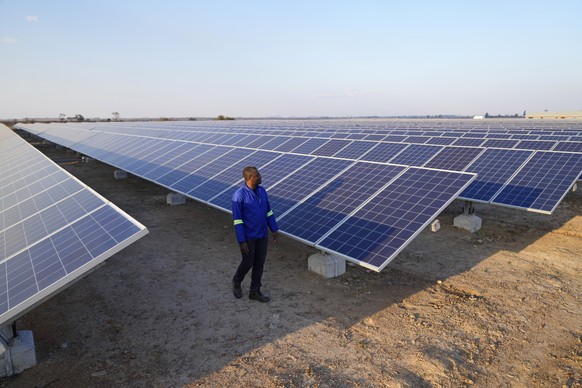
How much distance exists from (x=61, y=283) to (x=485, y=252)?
30.1 feet

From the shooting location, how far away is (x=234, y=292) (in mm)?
6762

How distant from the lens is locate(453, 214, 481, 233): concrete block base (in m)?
10.6

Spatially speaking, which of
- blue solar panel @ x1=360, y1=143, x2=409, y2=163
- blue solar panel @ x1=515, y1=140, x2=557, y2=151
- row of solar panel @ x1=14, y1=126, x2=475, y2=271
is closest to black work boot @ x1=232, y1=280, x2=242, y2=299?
row of solar panel @ x1=14, y1=126, x2=475, y2=271

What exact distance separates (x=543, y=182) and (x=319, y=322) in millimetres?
8382

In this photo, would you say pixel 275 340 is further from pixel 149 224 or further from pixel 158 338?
pixel 149 224

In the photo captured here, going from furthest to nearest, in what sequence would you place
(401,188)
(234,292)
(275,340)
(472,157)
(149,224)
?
(472,157) < (149,224) < (401,188) < (234,292) < (275,340)

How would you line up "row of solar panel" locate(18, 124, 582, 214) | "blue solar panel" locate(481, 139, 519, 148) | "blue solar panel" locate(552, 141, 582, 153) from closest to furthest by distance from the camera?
"row of solar panel" locate(18, 124, 582, 214)
"blue solar panel" locate(552, 141, 582, 153)
"blue solar panel" locate(481, 139, 519, 148)

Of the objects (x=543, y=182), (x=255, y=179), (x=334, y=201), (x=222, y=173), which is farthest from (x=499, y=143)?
(x=255, y=179)

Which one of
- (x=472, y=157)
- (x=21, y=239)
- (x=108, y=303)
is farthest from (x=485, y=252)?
(x=21, y=239)

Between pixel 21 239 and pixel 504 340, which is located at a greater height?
pixel 21 239

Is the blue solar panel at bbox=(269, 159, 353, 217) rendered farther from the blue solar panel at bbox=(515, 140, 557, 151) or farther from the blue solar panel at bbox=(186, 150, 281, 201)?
the blue solar panel at bbox=(515, 140, 557, 151)

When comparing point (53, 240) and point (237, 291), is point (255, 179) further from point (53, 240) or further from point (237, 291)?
point (53, 240)

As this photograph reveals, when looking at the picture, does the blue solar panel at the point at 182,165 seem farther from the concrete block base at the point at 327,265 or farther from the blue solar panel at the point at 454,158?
the blue solar panel at the point at 454,158

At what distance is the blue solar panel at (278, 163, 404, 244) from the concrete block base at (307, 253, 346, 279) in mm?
886
